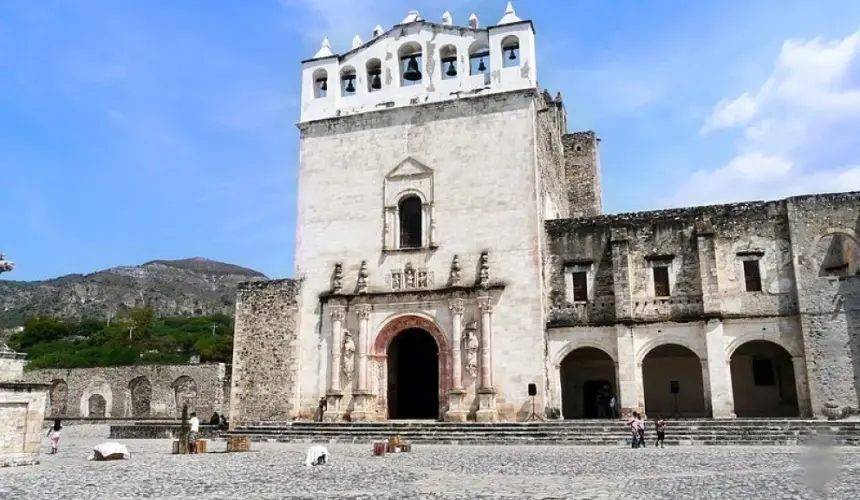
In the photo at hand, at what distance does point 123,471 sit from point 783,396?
72.7 ft

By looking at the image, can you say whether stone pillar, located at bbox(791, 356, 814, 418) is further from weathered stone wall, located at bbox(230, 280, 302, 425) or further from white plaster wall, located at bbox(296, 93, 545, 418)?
weathered stone wall, located at bbox(230, 280, 302, 425)

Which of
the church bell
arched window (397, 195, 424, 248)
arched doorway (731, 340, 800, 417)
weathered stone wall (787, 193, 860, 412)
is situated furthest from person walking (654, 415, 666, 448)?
the church bell

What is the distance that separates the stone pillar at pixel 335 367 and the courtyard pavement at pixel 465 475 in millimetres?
6921

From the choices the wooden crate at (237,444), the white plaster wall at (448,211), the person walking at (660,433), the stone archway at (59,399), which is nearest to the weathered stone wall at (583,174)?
the white plaster wall at (448,211)

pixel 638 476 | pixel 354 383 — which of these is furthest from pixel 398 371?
pixel 638 476

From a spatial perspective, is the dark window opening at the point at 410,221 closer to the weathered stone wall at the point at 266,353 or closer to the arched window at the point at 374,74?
the weathered stone wall at the point at 266,353

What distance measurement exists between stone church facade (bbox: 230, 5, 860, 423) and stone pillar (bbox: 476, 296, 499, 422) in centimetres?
7

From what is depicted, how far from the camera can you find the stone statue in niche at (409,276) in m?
26.5

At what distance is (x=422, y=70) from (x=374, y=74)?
7.40 feet

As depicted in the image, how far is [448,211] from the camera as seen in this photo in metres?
26.9

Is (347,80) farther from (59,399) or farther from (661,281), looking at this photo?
(59,399)

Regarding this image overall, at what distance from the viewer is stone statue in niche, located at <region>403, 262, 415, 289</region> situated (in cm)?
2653

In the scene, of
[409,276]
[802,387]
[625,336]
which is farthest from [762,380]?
[409,276]

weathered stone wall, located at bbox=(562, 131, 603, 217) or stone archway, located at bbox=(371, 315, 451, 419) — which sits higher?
weathered stone wall, located at bbox=(562, 131, 603, 217)
